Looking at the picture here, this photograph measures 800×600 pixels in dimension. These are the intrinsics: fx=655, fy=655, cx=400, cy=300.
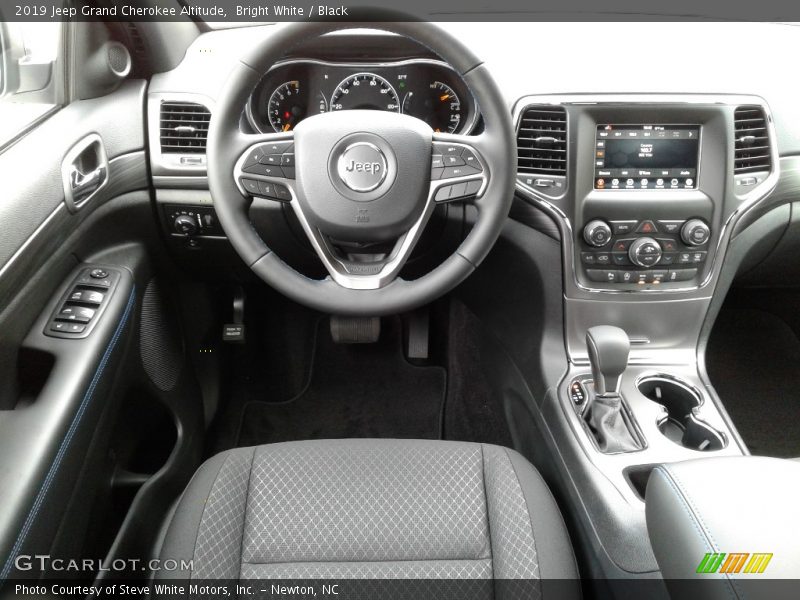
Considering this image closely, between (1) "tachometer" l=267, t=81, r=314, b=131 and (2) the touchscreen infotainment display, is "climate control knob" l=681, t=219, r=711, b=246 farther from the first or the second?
(1) "tachometer" l=267, t=81, r=314, b=131

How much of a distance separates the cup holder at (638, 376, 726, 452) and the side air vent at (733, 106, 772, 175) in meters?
0.49

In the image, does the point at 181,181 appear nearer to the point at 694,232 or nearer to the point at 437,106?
the point at 437,106

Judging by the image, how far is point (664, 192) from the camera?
1436 mm

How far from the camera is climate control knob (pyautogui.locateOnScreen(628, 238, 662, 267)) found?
1.44 meters

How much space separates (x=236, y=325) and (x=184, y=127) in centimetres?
67

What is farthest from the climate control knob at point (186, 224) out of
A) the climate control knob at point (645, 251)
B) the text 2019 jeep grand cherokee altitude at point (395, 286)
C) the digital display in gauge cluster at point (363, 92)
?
the climate control knob at point (645, 251)

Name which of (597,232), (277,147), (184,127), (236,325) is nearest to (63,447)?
(277,147)

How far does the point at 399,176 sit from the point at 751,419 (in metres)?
1.50

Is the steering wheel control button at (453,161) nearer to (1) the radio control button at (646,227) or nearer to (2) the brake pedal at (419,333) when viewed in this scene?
(1) the radio control button at (646,227)

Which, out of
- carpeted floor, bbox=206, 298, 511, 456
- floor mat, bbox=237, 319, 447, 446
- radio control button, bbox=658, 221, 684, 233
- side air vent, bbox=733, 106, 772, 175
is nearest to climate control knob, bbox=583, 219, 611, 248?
radio control button, bbox=658, 221, 684, 233

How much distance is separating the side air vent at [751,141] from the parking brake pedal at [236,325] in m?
1.37

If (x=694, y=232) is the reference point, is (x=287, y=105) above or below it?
above

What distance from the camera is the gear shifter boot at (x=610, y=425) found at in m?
1.29

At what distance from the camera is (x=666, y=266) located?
148 centimetres
